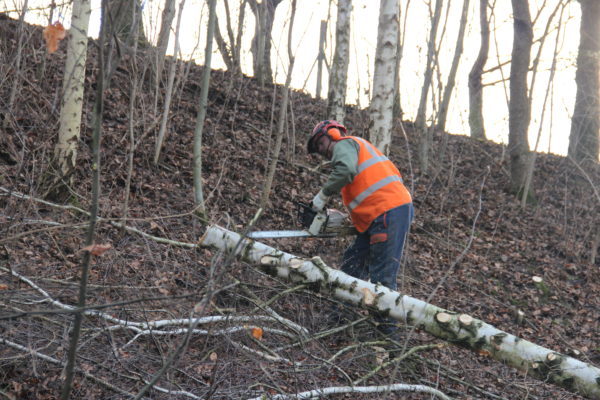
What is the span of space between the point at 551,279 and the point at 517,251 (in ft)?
2.76

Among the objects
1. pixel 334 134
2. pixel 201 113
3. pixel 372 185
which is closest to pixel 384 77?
pixel 334 134

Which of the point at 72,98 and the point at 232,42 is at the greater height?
the point at 232,42

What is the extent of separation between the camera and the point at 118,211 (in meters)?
6.41

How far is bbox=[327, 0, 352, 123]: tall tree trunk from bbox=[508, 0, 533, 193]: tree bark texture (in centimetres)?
395

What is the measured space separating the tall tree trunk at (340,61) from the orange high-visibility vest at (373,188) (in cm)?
473

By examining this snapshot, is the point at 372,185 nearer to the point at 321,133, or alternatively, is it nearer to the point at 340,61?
the point at 321,133

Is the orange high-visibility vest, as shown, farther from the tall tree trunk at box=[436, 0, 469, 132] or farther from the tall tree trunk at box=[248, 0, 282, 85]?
the tall tree trunk at box=[436, 0, 469, 132]

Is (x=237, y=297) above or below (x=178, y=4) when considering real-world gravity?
below

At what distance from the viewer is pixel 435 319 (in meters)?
4.54

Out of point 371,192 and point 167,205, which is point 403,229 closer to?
point 371,192

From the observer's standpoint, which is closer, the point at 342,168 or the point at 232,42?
the point at 342,168

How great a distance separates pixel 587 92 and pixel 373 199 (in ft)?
35.3

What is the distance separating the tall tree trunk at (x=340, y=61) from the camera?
10.1m

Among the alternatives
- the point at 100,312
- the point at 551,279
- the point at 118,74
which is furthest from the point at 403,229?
the point at 118,74
